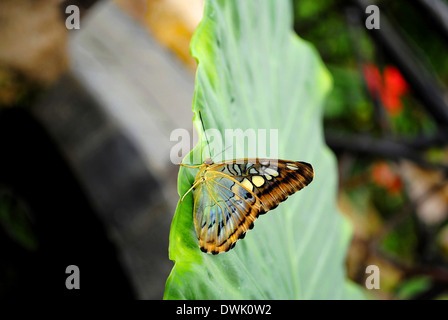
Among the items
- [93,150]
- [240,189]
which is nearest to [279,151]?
[240,189]

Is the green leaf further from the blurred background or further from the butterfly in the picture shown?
the blurred background

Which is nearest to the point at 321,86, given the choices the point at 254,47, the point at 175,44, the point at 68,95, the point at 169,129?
the point at 254,47

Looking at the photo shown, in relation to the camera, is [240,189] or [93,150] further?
[93,150]

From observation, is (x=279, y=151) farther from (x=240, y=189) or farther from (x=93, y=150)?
(x=93, y=150)

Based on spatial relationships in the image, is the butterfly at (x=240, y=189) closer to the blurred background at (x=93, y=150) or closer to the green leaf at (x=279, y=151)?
the green leaf at (x=279, y=151)

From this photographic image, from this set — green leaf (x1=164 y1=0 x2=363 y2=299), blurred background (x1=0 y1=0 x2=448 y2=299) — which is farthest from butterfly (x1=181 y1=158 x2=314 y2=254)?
blurred background (x1=0 y1=0 x2=448 y2=299)
